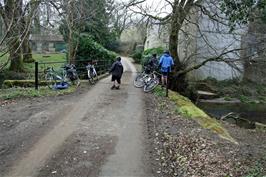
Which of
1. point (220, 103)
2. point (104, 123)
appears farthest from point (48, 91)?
point (220, 103)

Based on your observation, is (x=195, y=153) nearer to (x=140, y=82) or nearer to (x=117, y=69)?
(x=117, y=69)

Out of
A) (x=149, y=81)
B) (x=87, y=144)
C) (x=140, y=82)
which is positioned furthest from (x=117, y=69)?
(x=87, y=144)

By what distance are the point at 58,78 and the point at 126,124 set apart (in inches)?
318

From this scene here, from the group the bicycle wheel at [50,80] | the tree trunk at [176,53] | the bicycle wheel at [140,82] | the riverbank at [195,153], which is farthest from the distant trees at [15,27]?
the tree trunk at [176,53]

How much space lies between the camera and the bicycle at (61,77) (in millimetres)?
18375

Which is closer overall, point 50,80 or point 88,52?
point 50,80

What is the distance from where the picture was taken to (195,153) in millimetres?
8602

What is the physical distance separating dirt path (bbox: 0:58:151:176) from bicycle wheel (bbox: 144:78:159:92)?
14.0 ft

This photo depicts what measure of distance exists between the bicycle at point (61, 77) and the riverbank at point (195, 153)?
7.49 m

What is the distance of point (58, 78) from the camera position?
18641 millimetres

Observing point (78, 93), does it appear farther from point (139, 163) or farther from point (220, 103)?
point (220, 103)

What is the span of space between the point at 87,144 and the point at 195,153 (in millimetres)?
2468

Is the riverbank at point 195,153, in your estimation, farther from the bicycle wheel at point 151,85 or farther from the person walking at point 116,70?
the person walking at point 116,70

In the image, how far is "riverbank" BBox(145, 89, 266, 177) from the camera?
24.8ft
